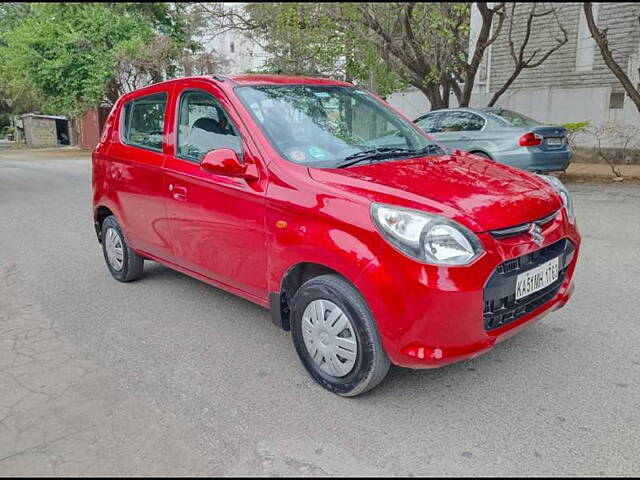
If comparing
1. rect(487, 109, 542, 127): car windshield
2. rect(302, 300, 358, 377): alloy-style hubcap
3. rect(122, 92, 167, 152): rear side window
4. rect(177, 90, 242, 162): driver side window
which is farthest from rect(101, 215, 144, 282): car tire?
rect(487, 109, 542, 127): car windshield

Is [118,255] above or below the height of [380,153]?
below

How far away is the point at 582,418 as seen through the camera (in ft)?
9.46

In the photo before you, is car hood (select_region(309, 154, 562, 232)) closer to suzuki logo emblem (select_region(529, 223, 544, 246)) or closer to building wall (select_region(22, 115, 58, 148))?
suzuki logo emblem (select_region(529, 223, 544, 246))

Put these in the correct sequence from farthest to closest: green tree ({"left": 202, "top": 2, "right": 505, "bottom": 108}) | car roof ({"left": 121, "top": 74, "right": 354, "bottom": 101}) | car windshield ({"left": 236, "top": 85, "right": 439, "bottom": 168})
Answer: green tree ({"left": 202, "top": 2, "right": 505, "bottom": 108})
car roof ({"left": 121, "top": 74, "right": 354, "bottom": 101})
car windshield ({"left": 236, "top": 85, "right": 439, "bottom": 168})

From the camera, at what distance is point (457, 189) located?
121 inches

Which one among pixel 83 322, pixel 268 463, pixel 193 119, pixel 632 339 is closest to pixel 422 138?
pixel 193 119

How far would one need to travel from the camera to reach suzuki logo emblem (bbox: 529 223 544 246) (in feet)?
9.89

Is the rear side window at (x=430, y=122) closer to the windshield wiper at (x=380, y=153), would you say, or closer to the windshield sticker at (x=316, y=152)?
the windshield wiper at (x=380, y=153)

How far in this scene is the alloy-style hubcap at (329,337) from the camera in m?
3.04

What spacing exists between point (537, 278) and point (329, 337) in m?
1.19

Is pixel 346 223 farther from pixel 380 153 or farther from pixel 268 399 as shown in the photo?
pixel 268 399

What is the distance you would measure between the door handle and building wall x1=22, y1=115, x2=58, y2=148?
4117 centimetres

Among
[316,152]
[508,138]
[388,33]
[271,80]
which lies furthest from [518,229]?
[388,33]

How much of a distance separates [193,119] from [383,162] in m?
1.51
